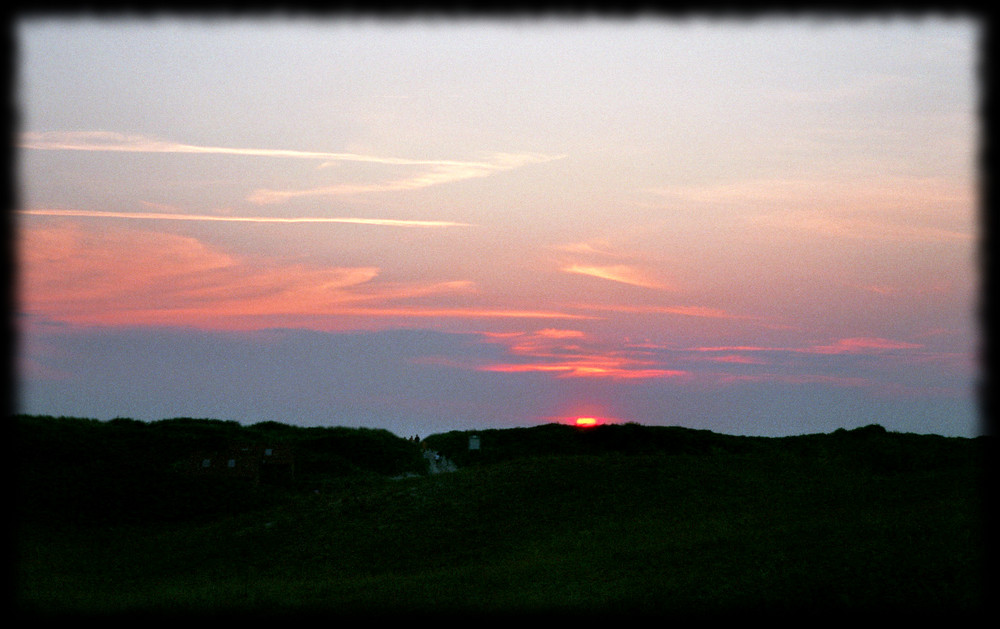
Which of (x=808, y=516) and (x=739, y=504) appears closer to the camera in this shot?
(x=808, y=516)

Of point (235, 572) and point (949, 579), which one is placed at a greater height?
point (949, 579)

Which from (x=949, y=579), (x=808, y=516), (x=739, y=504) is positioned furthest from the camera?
(x=739, y=504)

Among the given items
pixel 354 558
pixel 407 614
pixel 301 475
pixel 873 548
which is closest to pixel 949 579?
pixel 873 548

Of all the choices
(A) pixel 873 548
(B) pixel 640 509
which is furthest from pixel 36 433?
(A) pixel 873 548

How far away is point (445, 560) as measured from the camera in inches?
743

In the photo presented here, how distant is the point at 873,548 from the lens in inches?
554

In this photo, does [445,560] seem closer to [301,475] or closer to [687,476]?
[687,476]

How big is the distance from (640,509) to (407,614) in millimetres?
11126

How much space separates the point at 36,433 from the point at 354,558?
1946 cm

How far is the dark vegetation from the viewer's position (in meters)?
13.0

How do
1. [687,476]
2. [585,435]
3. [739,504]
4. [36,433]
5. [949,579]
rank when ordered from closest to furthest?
1. [949,579]
2. [739,504]
3. [687,476]
4. [36,433]
5. [585,435]

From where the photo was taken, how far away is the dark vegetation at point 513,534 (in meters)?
13.0

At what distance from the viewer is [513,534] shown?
20.5 meters

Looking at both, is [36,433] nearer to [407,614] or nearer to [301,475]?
[301,475]
